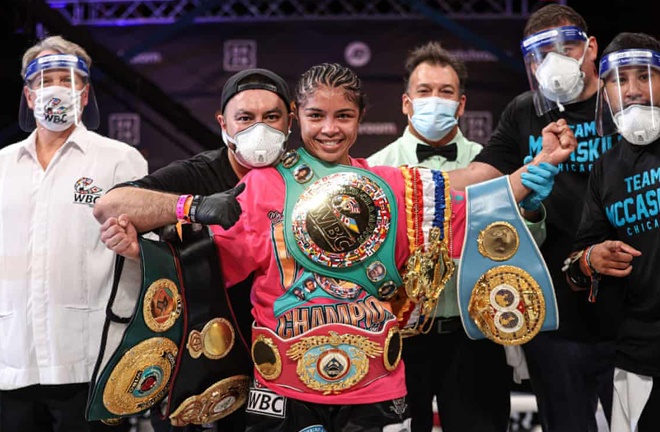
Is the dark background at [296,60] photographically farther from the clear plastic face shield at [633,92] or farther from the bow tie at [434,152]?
the clear plastic face shield at [633,92]

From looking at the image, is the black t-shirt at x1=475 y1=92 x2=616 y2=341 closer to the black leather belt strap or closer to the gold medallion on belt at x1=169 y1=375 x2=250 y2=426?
the black leather belt strap

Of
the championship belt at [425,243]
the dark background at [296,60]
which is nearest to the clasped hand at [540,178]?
the championship belt at [425,243]

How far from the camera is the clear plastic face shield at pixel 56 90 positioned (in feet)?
9.69

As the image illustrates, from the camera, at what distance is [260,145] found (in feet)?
8.07

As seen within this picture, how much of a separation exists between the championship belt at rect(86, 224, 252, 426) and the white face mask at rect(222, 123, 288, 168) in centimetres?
25

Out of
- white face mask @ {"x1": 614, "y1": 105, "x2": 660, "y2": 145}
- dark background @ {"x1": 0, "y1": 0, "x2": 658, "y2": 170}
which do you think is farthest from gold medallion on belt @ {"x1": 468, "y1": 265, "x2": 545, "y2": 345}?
dark background @ {"x1": 0, "y1": 0, "x2": 658, "y2": 170}

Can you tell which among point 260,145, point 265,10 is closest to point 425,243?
point 260,145

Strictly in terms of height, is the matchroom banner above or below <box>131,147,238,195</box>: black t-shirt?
above

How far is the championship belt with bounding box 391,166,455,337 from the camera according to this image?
239 cm

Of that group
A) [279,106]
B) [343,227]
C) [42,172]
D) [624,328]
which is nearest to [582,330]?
[624,328]

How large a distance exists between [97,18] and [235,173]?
3524 millimetres

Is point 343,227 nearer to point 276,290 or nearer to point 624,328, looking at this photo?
point 276,290

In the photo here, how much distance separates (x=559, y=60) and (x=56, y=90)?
175 centimetres

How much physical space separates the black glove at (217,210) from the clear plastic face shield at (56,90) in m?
0.89
